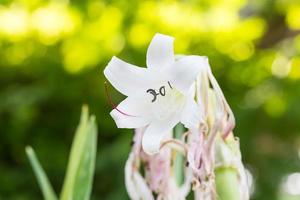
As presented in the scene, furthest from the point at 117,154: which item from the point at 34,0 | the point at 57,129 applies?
the point at 34,0

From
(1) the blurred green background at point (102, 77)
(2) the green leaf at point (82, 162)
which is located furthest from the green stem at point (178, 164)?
(1) the blurred green background at point (102, 77)

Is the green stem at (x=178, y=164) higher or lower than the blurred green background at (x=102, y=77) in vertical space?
higher

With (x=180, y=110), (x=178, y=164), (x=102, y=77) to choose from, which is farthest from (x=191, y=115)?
(x=102, y=77)

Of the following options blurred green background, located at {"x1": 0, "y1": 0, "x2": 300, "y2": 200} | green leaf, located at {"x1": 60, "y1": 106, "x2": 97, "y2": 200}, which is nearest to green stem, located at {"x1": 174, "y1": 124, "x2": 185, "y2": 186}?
green leaf, located at {"x1": 60, "y1": 106, "x2": 97, "y2": 200}

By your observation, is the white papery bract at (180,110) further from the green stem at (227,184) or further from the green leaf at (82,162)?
the green leaf at (82,162)

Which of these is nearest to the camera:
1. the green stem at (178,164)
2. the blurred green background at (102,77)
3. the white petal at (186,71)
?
the white petal at (186,71)

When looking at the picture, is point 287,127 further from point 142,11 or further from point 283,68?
point 142,11

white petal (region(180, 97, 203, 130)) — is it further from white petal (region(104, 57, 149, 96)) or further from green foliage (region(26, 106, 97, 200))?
green foliage (region(26, 106, 97, 200))
